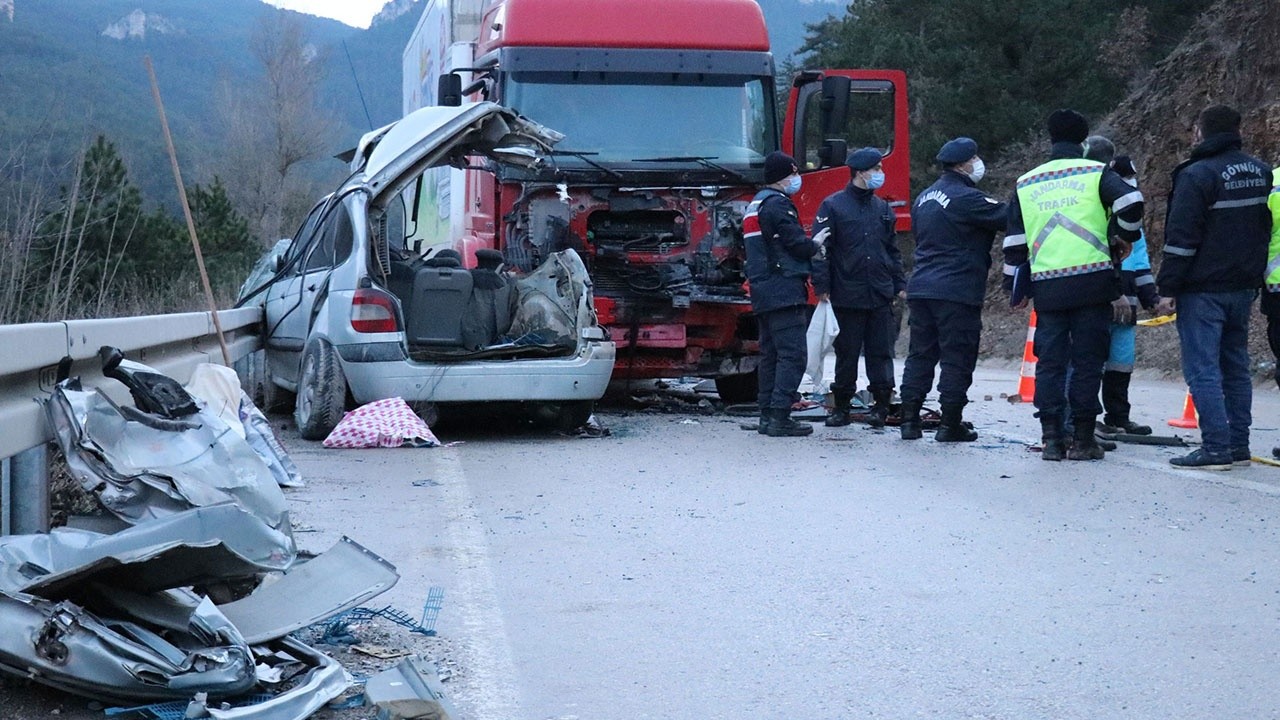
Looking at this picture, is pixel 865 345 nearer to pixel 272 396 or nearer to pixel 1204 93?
pixel 272 396

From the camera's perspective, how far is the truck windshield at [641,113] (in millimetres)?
11227

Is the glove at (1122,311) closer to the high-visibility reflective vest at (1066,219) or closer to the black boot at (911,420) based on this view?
the high-visibility reflective vest at (1066,219)

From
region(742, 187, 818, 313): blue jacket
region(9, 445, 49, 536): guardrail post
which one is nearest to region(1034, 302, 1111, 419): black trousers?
region(742, 187, 818, 313): blue jacket

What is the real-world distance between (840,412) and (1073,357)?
247 centimetres

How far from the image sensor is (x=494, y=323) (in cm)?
1037

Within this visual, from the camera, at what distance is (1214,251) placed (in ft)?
25.7

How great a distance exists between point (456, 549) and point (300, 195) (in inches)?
2162

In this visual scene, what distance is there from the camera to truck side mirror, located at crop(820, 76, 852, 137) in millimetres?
11336

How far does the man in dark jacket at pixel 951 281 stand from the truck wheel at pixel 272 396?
4.94 m

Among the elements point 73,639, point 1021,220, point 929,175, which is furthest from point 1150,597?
point 929,175

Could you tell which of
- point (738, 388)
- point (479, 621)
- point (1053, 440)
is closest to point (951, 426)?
point (1053, 440)

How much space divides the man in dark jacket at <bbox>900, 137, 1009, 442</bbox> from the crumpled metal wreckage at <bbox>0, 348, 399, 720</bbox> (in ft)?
17.7

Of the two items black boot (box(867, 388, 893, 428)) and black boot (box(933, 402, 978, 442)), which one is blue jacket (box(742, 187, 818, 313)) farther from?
black boot (box(933, 402, 978, 442))

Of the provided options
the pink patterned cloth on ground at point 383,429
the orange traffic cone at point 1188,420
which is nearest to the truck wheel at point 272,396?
the pink patterned cloth on ground at point 383,429
